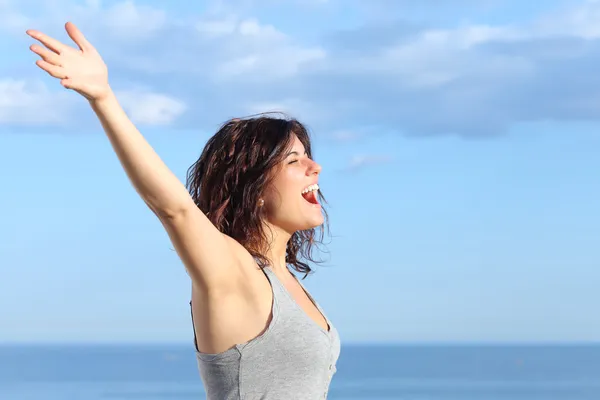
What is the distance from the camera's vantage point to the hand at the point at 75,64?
1.64 m

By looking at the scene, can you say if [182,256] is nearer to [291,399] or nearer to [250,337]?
[250,337]

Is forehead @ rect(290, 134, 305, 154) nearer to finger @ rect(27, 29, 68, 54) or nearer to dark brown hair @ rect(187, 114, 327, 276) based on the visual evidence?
dark brown hair @ rect(187, 114, 327, 276)

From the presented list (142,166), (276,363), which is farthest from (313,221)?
(142,166)

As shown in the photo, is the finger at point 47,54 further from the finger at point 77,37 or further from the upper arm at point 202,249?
the upper arm at point 202,249

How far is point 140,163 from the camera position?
5.78 feet

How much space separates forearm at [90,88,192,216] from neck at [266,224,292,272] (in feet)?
1.94

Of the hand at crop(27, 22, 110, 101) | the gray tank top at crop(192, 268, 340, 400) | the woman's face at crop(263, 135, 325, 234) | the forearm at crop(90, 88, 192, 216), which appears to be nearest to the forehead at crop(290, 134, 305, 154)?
the woman's face at crop(263, 135, 325, 234)

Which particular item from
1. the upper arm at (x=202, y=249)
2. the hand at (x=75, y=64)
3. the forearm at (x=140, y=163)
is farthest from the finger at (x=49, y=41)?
the upper arm at (x=202, y=249)

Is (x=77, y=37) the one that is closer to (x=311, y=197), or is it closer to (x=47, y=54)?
(x=47, y=54)

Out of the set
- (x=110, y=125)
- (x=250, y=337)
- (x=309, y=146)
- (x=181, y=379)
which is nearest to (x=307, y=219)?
(x=309, y=146)

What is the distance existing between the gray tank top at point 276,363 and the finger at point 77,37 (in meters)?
0.75

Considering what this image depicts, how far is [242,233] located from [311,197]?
21 cm

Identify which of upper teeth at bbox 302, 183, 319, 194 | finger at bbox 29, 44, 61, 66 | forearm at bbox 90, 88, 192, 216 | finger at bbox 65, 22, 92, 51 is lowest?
forearm at bbox 90, 88, 192, 216

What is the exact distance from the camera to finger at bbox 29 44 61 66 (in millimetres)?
1630
